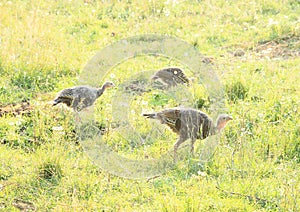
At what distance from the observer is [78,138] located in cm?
610

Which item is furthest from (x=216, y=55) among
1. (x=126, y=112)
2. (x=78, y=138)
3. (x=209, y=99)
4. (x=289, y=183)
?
(x=289, y=183)

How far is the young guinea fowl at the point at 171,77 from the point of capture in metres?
7.32

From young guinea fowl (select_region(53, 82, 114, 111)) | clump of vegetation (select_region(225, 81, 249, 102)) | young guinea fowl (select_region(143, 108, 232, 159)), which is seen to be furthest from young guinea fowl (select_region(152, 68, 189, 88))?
young guinea fowl (select_region(143, 108, 232, 159))

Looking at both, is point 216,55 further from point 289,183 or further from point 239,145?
point 289,183

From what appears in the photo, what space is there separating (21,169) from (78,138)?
2.67 feet

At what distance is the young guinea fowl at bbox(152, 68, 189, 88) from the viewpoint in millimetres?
7324

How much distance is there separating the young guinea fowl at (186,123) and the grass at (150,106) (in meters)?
0.17

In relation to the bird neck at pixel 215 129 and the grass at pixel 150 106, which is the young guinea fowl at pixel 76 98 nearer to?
the grass at pixel 150 106

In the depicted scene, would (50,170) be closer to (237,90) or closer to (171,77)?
(171,77)

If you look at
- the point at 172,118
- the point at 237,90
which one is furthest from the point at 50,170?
the point at 237,90

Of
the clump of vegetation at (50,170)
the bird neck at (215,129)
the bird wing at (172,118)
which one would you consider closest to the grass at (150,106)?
the clump of vegetation at (50,170)

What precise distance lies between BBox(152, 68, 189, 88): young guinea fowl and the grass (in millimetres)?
169

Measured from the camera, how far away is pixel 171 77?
24.1 ft

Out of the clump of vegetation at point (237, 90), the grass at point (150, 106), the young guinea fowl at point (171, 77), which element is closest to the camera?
the grass at point (150, 106)
